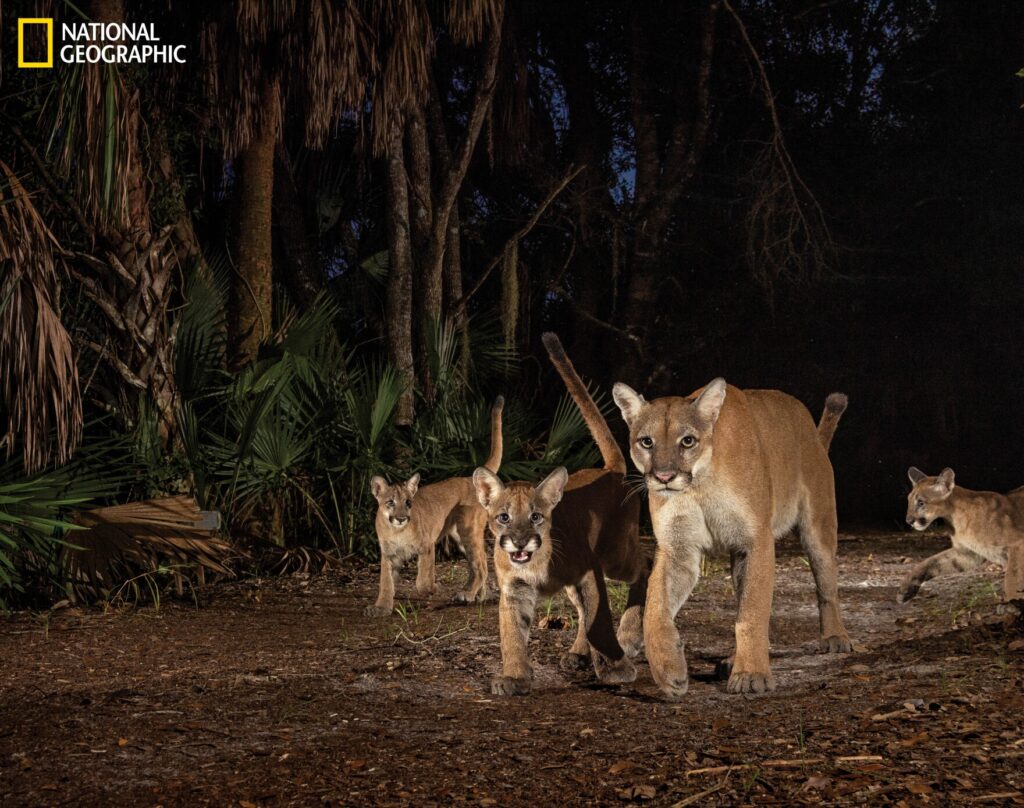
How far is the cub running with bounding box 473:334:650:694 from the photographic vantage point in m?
5.60

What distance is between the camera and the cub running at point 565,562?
18.4ft

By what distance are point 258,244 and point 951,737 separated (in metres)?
8.09

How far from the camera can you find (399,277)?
12.3m

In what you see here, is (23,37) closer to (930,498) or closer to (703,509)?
(703,509)

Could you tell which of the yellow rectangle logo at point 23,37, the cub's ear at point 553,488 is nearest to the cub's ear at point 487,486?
the cub's ear at point 553,488

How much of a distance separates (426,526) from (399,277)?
4.09 meters

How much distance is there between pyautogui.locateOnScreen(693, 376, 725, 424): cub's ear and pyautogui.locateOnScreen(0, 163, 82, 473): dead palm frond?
465 cm

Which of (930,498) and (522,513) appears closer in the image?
(522,513)

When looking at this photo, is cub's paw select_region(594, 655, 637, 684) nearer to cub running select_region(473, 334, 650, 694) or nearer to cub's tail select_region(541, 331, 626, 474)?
cub running select_region(473, 334, 650, 694)

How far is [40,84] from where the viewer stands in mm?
9148

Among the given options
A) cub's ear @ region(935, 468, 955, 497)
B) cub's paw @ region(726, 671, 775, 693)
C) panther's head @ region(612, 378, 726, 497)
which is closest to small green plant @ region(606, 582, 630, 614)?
cub's paw @ region(726, 671, 775, 693)

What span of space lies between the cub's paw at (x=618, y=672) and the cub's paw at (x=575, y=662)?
0.31m

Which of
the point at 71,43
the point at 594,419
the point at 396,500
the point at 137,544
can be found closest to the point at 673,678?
the point at 594,419

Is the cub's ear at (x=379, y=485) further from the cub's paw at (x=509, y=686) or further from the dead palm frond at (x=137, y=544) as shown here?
the cub's paw at (x=509, y=686)
